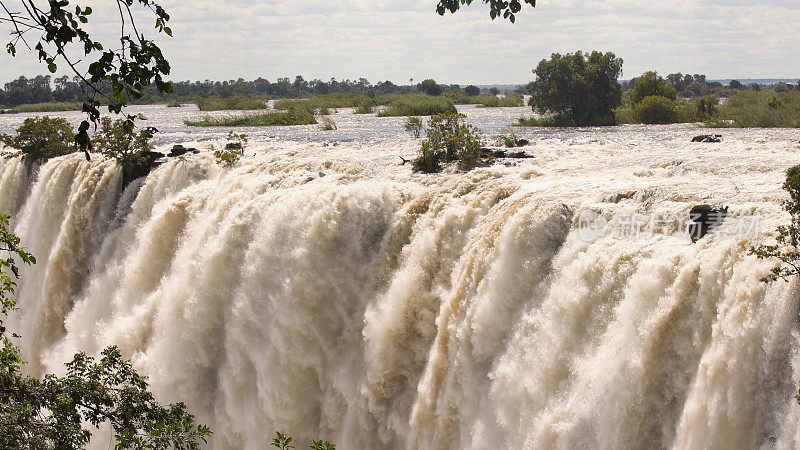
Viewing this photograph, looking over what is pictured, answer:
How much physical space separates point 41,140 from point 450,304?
16540 millimetres

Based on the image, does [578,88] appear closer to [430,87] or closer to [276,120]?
[276,120]

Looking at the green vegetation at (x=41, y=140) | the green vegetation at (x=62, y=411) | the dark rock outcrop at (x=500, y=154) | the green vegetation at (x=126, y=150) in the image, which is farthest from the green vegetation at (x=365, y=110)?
the green vegetation at (x=62, y=411)

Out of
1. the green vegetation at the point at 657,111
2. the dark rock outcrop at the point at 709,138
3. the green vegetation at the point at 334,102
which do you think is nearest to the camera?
the dark rock outcrop at the point at 709,138

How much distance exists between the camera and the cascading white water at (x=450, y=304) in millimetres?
7242

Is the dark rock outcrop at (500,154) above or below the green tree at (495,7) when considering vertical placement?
below


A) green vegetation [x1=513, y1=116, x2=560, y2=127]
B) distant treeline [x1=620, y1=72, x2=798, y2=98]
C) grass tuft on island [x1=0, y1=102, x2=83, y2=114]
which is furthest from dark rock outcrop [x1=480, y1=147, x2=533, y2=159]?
grass tuft on island [x1=0, y1=102, x2=83, y2=114]

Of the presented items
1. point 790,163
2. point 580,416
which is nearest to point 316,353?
point 580,416

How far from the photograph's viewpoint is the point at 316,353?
39.1 feet

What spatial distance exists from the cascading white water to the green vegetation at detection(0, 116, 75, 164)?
210 inches

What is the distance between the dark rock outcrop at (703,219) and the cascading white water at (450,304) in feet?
0.57

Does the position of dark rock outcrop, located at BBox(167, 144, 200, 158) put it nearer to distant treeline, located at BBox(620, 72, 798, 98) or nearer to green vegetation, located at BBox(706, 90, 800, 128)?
green vegetation, located at BBox(706, 90, 800, 128)

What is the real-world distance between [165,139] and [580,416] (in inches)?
851

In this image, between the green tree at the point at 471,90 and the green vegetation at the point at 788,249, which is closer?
the green vegetation at the point at 788,249

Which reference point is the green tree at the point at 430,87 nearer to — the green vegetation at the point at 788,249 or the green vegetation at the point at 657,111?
the green vegetation at the point at 657,111
